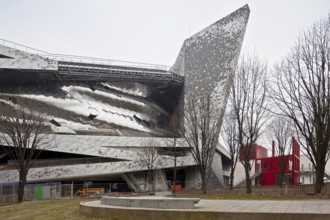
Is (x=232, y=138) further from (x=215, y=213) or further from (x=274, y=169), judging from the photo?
(x=215, y=213)

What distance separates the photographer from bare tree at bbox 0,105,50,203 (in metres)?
27.8

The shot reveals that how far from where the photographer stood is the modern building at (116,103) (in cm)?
4041

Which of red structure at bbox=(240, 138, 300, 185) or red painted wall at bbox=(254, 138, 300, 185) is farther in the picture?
red painted wall at bbox=(254, 138, 300, 185)

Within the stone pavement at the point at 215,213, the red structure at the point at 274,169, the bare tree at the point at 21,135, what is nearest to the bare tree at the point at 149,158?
the bare tree at the point at 21,135

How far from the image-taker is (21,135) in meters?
30.2

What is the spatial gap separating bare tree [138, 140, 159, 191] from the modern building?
0.23 meters

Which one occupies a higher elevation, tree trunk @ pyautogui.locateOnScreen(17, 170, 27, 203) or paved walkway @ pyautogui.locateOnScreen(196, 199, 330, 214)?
paved walkway @ pyautogui.locateOnScreen(196, 199, 330, 214)

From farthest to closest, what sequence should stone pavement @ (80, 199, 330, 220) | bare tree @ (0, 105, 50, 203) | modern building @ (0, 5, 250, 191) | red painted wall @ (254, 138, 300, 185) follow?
red painted wall @ (254, 138, 300, 185) < modern building @ (0, 5, 250, 191) < bare tree @ (0, 105, 50, 203) < stone pavement @ (80, 199, 330, 220)

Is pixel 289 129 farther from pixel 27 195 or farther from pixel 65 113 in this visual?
pixel 27 195

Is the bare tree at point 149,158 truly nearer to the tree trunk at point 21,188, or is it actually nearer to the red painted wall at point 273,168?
the tree trunk at point 21,188

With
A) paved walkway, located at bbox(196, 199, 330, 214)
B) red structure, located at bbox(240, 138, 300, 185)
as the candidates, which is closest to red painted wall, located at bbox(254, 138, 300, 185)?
red structure, located at bbox(240, 138, 300, 185)

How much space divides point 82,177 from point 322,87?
1066 inches

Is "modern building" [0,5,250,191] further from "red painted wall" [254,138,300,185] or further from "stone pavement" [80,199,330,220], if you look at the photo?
"stone pavement" [80,199,330,220]

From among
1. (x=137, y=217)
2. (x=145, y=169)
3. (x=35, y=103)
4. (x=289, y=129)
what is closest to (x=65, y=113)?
(x=35, y=103)
